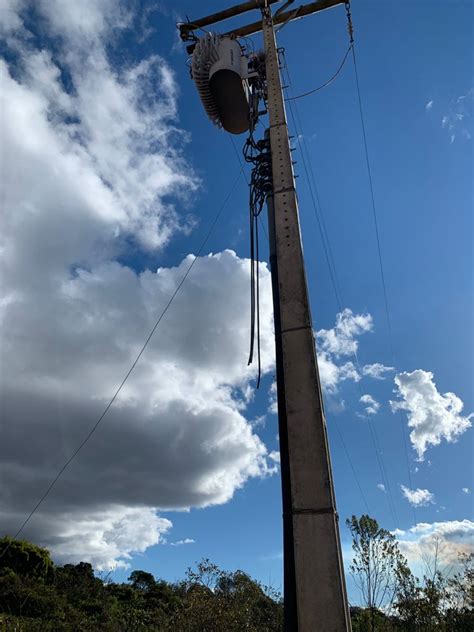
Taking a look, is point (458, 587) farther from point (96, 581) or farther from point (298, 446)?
point (96, 581)

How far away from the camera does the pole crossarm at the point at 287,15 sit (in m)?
13.5

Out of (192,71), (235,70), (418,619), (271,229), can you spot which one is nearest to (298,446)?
(271,229)

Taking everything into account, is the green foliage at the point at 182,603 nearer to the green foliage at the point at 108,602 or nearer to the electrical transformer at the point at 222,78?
the green foliage at the point at 108,602

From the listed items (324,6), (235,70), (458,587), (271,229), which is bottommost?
(458,587)

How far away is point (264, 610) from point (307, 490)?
18128mm

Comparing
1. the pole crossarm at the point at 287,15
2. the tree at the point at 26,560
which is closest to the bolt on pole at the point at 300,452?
the pole crossarm at the point at 287,15

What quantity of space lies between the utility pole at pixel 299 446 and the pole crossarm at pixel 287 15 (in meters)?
5.62

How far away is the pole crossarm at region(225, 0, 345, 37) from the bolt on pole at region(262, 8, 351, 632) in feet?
21.2

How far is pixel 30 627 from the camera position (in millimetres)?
21875

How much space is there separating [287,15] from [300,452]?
488 inches

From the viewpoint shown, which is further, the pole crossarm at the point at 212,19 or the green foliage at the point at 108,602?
the green foliage at the point at 108,602

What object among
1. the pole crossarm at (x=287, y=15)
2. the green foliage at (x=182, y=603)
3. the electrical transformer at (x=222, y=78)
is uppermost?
the pole crossarm at (x=287, y=15)

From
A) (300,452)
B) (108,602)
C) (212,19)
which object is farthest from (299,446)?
(108,602)

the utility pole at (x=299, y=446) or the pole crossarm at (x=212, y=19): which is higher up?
the pole crossarm at (x=212, y=19)
